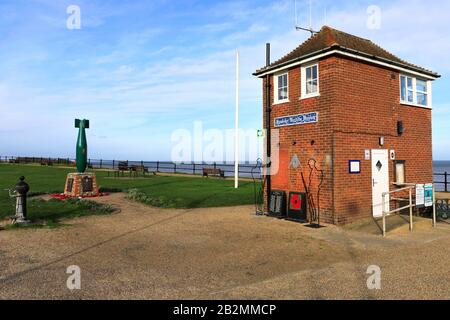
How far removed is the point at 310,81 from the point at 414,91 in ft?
13.9

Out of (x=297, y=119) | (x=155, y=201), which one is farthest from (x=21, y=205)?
(x=297, y=119)

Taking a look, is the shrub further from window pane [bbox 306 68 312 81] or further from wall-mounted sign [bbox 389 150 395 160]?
wall-mounted sign [bbox 389 150 395 160]

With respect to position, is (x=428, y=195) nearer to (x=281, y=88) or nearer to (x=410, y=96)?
(x=410, y=96)

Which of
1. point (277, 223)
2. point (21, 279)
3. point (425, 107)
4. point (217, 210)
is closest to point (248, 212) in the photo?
point (217, 210)

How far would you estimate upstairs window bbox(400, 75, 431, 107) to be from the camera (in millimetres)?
12570

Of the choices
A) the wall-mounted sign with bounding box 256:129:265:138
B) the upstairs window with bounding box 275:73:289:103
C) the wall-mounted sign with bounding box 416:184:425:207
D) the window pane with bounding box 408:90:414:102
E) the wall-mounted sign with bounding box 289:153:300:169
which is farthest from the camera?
the wall-mounted sign with bounding box 256:129:265:138

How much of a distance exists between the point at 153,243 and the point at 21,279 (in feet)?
9.94

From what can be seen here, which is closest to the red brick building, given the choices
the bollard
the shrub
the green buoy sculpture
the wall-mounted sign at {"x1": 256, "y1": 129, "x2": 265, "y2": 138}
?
the wall-mounted sign at {"x1": 256, "y1": 129, "x2": 265, "y2": 138}

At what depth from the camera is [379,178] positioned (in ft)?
37.7

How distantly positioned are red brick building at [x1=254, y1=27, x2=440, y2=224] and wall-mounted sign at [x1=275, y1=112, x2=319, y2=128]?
3cm

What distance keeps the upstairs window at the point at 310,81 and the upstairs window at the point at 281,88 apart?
768 mm

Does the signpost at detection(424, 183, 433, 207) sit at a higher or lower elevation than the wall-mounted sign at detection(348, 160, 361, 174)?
lower

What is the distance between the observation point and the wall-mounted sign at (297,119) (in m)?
11.1

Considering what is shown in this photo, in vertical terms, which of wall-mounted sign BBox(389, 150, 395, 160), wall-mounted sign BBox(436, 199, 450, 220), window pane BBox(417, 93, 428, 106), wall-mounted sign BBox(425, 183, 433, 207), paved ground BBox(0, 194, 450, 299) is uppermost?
window pane BBox(417, 93, 428, 106)
